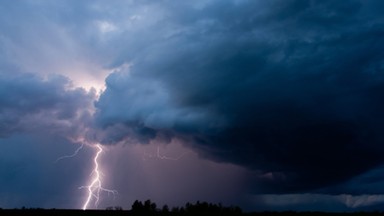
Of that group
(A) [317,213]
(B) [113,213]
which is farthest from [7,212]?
(A) [317,213]

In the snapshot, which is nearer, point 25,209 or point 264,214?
point 25,209

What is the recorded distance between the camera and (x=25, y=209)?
175 ft

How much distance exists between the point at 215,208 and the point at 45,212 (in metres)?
25.5

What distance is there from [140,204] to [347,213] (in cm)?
2785

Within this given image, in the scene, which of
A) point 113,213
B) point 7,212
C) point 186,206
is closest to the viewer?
point 7,212

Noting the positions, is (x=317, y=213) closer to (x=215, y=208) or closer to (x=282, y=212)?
(x=282, y=212)

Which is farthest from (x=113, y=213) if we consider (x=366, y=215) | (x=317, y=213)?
(x=366, y=215)

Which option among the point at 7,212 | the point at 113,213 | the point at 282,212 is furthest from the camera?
the point at 282,212

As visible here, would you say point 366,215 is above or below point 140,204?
below

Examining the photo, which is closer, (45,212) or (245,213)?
(45,212)

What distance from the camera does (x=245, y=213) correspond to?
58094 mm

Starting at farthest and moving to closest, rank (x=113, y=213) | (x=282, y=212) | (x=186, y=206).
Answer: (x=186, y=206) < (x=282, y=212) < (x=113, y=213)

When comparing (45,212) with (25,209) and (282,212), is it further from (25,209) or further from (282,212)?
(282,212)

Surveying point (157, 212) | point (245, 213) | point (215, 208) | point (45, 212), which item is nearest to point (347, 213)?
point (245, 213)
